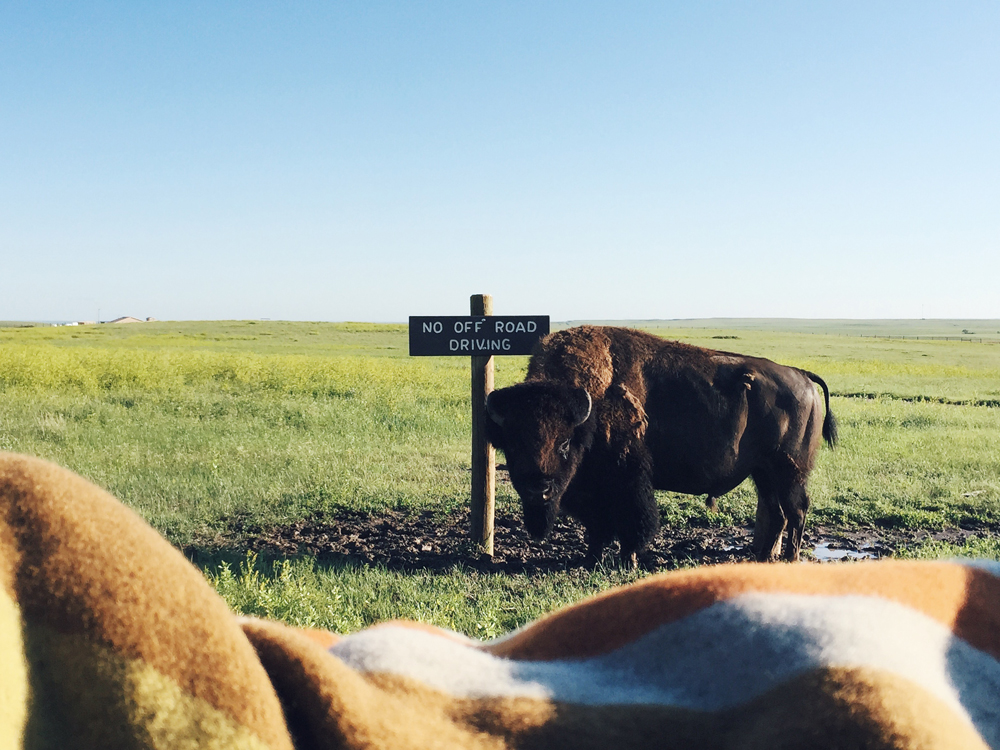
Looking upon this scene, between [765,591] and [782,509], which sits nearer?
[765,591]

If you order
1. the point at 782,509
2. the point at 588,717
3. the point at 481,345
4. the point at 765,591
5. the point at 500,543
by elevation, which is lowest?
the point at 500,543

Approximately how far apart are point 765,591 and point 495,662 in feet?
1.14

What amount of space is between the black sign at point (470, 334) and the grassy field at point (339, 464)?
2.01 m

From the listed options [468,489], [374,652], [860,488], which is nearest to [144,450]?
[468,489]

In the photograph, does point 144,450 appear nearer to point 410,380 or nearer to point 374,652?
point 374,652

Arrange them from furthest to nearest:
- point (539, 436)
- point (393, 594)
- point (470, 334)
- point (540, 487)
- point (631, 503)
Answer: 1. point (470, 334)
2. point (631, 503)
3. point (540, 487)
4. point (539, 436)
5. point (393, 594)

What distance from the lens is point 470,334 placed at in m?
6.40

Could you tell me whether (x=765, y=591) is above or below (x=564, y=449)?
above

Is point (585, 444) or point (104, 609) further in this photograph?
point (585, 444)

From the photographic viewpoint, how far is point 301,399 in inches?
675

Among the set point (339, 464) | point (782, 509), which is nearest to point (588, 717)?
point (782, 509)

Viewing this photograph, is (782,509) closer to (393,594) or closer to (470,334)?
(470,334)

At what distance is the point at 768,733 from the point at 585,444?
5359 mm

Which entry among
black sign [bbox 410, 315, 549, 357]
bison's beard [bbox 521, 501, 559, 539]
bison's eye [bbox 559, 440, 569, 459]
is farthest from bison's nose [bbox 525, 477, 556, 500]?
black sign [bbox 410, 315, 549, 357]
